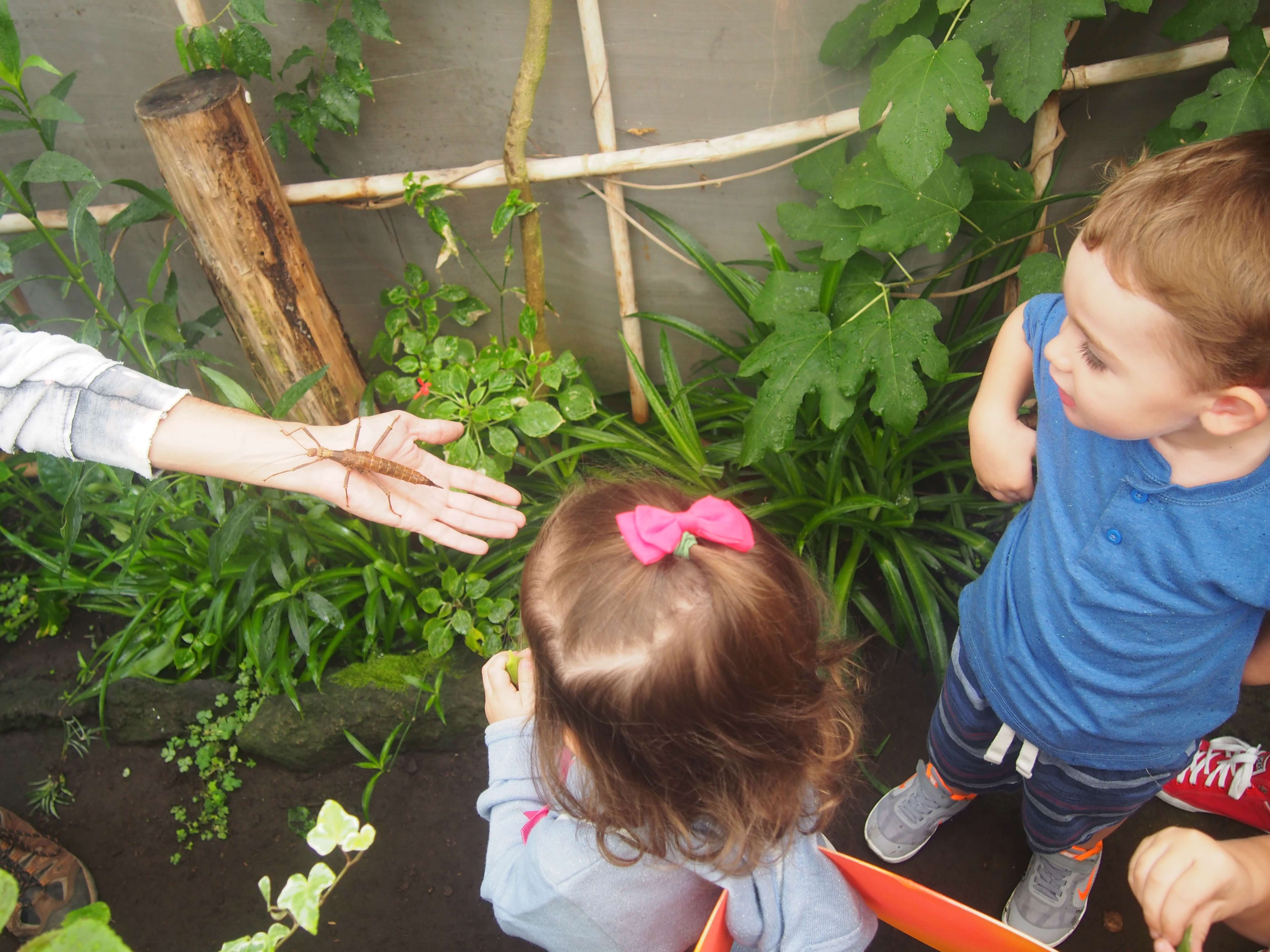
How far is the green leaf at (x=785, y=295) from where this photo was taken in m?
1.96

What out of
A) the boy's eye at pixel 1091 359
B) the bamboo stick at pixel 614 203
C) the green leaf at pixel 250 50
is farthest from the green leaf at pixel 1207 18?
the green leaf at pixel 250 50

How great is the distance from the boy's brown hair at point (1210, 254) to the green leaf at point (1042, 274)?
0.79m

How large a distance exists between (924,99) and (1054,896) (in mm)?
1783

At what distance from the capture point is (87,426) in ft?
4.98

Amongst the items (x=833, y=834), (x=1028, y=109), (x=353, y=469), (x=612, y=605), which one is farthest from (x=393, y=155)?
(x=833, y=834)

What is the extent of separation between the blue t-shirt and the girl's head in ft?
1.44

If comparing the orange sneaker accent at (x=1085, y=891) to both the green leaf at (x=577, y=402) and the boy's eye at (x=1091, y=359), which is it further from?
the green leaf at (x=577, y=402)

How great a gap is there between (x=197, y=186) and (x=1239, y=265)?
7.10 feet

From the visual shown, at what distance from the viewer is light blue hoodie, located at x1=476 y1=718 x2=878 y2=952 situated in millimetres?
1146

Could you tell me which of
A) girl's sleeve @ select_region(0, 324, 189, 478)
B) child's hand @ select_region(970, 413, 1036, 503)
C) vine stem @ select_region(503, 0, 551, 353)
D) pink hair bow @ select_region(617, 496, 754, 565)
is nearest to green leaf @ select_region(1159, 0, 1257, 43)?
child's hand @ select_region(970, 413, 1036, 503)

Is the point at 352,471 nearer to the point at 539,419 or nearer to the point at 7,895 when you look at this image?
the point at 539,419

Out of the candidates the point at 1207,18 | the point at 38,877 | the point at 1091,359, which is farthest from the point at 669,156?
the point at 38,877

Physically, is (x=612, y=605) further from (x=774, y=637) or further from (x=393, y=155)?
(x=393, y=155)

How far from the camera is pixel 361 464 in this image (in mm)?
1705
